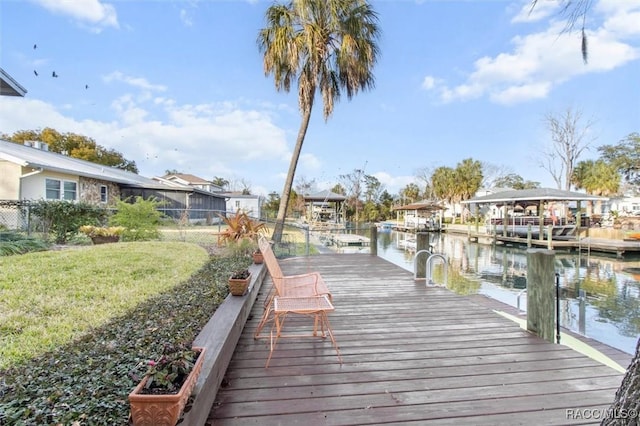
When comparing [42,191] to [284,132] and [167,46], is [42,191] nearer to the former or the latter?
[167,46]

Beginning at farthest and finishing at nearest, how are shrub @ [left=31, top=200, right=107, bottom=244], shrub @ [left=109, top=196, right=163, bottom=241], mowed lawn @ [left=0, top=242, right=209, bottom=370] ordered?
Answer: shrub @ [left=109, top=196, right=163, bottom=241], shrub @ [left=31, top=200, right=107, bottom=244], mowed lawn @ [left=0, top=242, right=209, bottom=370]

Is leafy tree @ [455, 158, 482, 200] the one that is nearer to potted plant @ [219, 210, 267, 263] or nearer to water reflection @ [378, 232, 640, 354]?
water reflection @ [378, 232, 640, 354]

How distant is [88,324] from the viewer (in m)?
2.90

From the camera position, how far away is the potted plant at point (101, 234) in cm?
843

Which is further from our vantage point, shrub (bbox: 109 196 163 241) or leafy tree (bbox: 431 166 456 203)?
leafy tree (bbox: 431 166 456 203)

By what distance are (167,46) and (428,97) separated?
12.2m

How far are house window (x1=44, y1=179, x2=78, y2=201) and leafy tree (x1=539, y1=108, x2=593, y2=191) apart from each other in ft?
112

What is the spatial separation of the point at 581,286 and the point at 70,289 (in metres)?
10.9

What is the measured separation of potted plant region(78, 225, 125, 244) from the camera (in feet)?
27.7

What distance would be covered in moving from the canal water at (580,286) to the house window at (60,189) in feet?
45.4

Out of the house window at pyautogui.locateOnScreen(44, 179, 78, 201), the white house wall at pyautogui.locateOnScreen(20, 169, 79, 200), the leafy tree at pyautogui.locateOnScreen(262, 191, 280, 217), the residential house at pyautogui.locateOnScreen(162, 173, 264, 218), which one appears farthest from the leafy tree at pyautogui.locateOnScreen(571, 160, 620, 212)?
the white house wall at pyautogui.locateOnScreen(20, 169, 79, 200)

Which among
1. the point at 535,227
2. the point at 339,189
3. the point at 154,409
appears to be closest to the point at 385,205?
the point at 339,189

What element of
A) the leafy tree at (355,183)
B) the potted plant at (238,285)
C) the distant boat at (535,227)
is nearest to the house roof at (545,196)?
the distant boat at (535,227)

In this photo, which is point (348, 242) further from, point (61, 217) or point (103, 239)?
point (61, 217)
